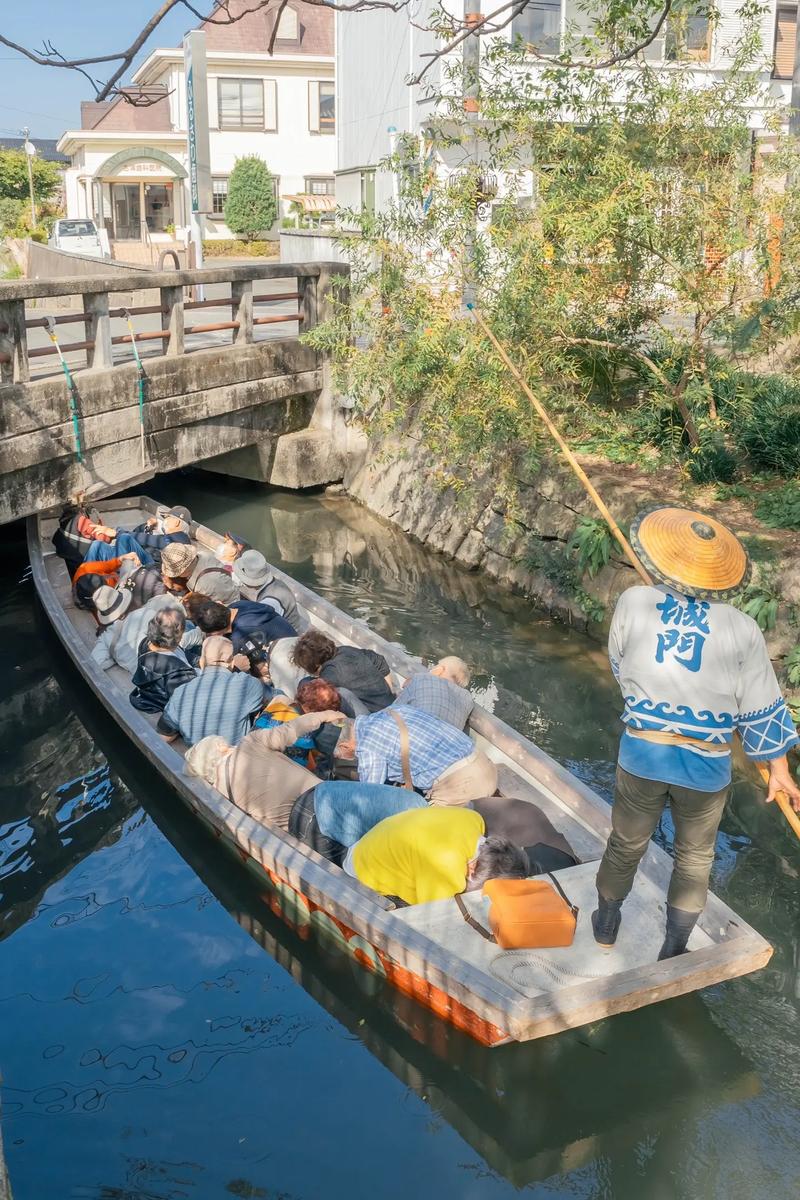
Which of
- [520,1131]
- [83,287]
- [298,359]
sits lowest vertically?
[520,1131]

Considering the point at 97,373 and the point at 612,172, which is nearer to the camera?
the point at 612,172

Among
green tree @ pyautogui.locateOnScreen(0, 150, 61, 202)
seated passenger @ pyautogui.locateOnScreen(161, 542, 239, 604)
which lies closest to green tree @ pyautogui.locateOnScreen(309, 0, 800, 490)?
seated passenger @ pyautogui.locateOnScreen(161, 542, 239, 604)

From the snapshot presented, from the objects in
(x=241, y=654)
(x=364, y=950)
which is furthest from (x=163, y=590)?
(x=364, y=950)

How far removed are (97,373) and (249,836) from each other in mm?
6461

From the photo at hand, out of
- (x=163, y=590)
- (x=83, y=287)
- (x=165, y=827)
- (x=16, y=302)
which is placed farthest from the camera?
(x=83, y=287)

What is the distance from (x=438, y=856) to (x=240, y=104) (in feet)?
121

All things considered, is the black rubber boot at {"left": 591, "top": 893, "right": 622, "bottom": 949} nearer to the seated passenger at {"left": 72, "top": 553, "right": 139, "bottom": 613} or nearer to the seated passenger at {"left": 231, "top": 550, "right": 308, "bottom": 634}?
the seated passenger at {"left": 231, "top": 550, "right": 308, "bottom": 634}

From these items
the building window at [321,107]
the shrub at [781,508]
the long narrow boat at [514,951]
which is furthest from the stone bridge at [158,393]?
the building window at [321,107]

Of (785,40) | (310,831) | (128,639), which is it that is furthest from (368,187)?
(310,831)

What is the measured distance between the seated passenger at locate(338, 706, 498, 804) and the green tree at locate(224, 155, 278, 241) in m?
33.1

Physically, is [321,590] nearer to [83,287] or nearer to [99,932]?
[83,287]

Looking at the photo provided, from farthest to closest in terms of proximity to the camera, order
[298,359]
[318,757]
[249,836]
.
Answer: [298,359]
[318,757]
[249,836]

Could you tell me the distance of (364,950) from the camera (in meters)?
5.35

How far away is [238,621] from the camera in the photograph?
8.23m
